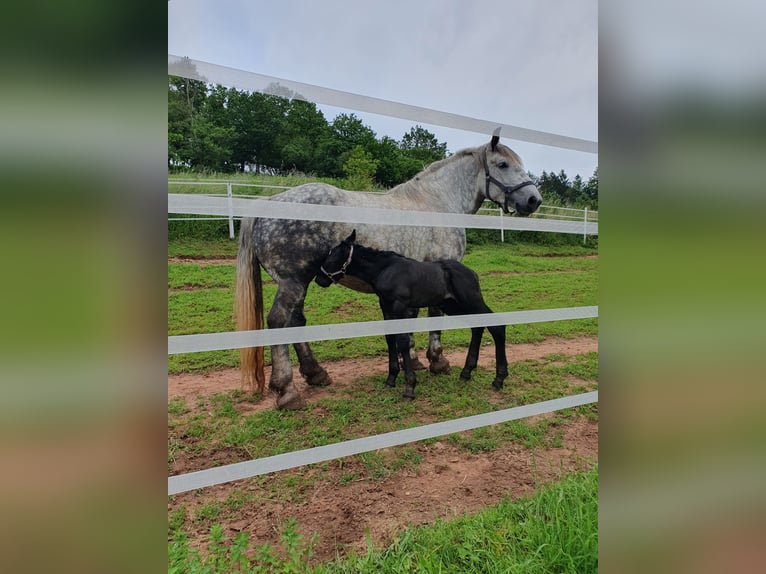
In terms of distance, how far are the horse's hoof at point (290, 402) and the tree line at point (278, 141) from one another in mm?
1096

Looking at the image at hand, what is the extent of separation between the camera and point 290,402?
194cm

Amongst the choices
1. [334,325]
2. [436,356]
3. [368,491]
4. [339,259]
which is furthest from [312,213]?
[436,356]

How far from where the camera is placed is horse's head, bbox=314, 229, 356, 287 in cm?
184

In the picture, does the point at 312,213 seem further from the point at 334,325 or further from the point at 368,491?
the point at 368,491

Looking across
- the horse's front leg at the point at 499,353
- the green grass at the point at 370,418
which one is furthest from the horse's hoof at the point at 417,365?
the horse's front leg at the point at 499,353

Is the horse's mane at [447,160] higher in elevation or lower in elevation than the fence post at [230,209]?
higher

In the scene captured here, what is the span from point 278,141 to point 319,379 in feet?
4.12

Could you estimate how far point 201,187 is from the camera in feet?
5.69

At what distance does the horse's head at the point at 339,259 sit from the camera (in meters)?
1.84

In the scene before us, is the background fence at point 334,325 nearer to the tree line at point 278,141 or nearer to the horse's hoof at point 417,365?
the tree line at point 278,141

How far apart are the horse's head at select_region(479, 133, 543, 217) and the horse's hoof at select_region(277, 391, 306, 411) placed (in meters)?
1.48

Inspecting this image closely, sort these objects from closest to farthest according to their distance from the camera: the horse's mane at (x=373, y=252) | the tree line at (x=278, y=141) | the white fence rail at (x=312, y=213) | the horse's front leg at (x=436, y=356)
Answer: the white fence rail at (x=312, y=213), the tree line at (x=278, y=141), the horse's mane at (x=373, y=252), the horse's front leg at (x=436, y=356)
